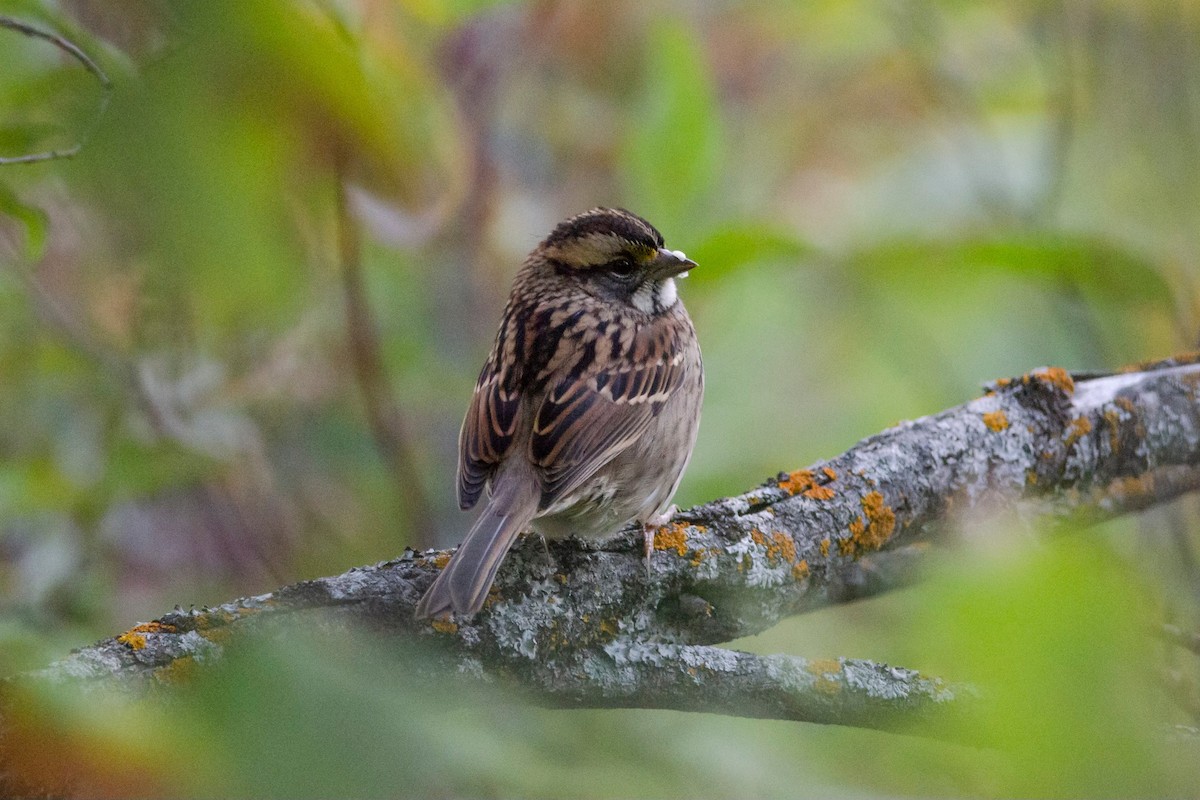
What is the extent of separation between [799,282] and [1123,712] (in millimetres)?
4625

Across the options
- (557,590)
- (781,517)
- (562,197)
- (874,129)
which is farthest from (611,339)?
(874,129)

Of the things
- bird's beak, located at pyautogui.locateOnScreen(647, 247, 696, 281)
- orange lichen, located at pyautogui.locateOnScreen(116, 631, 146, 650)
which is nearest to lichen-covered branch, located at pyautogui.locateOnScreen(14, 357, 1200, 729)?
orange lichen, located at pyautogui.locateOnScreen(116, 631, 146, 650)

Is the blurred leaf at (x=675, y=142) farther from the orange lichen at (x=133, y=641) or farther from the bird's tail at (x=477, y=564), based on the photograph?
the orange lichen at (x=133, y=641)

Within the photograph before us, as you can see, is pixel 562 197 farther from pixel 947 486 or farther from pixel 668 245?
pixel 947 486

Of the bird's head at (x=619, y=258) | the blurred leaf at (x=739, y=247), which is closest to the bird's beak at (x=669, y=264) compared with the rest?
the bird's head at (x=619, y=258)

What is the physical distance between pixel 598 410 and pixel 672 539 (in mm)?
597

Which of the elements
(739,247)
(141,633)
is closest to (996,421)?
(739,247)

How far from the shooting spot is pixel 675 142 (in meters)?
3.62

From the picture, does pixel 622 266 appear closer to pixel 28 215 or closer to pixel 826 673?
pixel 826 673

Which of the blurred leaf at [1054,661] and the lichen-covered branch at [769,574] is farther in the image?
the lichen-covered branch at [769,574]

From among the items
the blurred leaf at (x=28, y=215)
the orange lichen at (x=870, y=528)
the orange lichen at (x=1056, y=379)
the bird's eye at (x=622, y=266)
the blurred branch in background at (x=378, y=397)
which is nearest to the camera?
the blurred leaf at (x=28, y=215)

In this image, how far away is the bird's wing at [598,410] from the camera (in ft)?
9.94

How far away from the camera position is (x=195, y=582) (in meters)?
4.36

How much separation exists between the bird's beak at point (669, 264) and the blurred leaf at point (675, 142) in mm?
88
